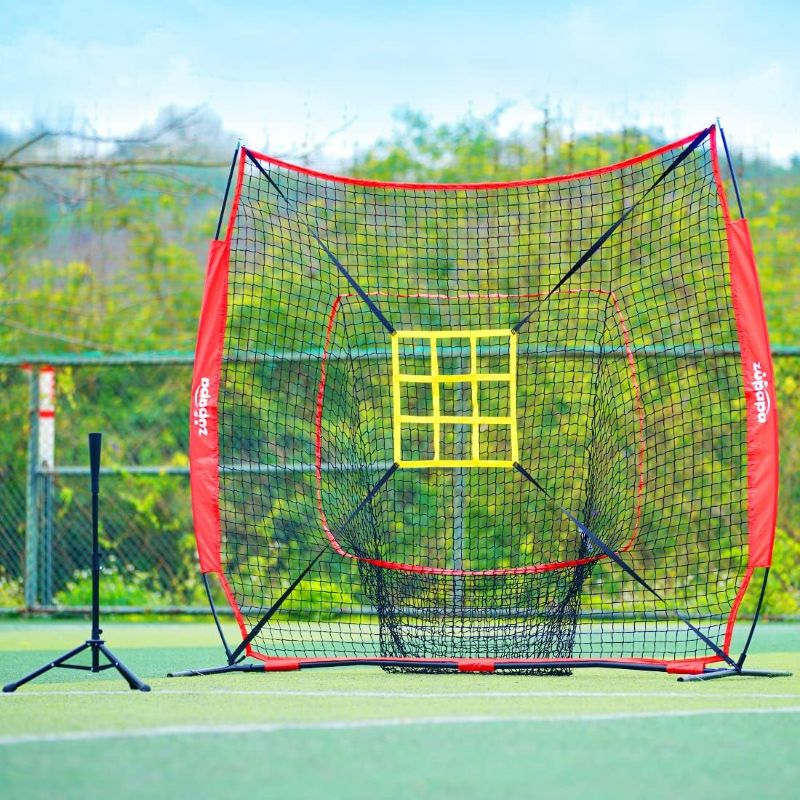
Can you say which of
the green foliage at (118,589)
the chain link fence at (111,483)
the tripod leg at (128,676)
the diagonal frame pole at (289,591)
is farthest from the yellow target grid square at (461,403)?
the green foliage at (118,589)

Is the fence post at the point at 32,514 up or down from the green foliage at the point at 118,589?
up

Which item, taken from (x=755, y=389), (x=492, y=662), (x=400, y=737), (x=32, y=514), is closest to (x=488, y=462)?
(x=492, y=662)

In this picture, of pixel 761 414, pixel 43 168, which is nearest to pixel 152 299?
pixel 43 168

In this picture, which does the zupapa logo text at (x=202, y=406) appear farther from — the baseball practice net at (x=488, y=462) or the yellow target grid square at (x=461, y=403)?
the yellow target grid square at (x=461, y=403)

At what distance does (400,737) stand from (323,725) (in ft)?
0.94

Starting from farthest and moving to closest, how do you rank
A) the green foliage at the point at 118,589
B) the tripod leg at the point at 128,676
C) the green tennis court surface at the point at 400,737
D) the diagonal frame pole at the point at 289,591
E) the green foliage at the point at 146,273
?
the green foliage at the point at 146,273, the green foliage at the point at 118,589, the diagonal frame pole at the point at 289,591, the tripod leg at the point at 128,676, the green tennis court surface at the point at 400,737

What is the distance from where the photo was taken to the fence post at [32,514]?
772 cm

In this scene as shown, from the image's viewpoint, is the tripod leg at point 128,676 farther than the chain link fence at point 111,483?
No

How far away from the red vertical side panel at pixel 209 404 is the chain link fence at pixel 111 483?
8.79 ft

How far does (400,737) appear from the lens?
3.11 m

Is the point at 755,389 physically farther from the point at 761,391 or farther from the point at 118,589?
the point at 118,589

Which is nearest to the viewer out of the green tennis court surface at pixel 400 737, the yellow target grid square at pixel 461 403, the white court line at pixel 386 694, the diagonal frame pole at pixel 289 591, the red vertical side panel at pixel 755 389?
the green tennis court surface at pixel 400 737

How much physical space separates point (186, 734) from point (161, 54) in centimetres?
1106

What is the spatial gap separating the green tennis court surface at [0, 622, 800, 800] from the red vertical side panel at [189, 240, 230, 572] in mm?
678
